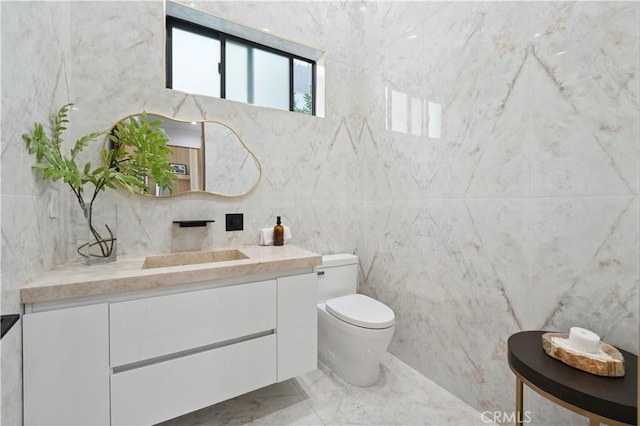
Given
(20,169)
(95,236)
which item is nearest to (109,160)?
(95,236)

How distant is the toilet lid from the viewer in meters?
1.58

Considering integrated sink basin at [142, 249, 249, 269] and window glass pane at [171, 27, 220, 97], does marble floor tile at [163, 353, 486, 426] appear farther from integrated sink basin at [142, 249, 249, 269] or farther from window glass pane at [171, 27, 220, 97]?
window glass pane at [171, 27, 220, 97]

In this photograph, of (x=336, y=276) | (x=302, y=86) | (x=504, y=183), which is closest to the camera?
(x=504, y=183)

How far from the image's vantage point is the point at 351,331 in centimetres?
163

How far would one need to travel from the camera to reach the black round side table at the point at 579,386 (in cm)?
78

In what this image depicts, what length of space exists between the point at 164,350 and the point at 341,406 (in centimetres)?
100

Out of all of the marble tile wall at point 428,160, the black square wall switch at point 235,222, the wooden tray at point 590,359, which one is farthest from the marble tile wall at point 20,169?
the wooden tray at point 590,359

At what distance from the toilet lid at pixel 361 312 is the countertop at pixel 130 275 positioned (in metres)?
0.40

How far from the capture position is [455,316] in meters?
1.63

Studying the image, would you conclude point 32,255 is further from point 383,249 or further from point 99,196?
point 383,249

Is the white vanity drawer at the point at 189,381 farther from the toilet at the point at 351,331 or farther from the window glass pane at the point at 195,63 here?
the window glass pane at the point at 195,63

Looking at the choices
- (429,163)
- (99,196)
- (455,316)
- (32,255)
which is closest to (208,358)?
(32,255)

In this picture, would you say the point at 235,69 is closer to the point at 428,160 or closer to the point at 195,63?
the point at 195,63

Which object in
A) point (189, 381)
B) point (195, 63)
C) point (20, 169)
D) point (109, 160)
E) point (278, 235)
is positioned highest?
point (195, 63)
